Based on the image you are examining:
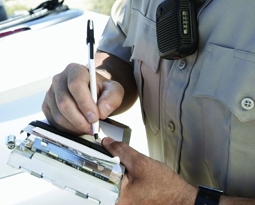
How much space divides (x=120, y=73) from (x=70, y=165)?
0.55 meters

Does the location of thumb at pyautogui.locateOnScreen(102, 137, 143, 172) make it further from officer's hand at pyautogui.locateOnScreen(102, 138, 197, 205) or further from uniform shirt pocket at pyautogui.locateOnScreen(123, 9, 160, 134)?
uniform shirt pocket at pyautogui.locateOnScreen(123, 9, 160, 134)

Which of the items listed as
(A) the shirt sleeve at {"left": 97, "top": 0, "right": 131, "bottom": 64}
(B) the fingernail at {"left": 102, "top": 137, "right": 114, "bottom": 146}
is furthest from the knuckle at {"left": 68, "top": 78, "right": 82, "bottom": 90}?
(A) the shirt sleeve at {"left": 97, "top": 0, "right": 131, "bottom": 64}

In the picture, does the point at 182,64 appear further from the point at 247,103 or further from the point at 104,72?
the point at 104,72

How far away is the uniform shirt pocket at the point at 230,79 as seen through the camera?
0.83m

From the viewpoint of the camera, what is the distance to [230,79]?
851mm

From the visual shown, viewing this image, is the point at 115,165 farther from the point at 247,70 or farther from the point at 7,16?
the point at 7,16

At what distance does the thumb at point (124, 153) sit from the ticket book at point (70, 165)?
0.04 m

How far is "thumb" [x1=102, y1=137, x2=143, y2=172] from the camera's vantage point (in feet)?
2.77

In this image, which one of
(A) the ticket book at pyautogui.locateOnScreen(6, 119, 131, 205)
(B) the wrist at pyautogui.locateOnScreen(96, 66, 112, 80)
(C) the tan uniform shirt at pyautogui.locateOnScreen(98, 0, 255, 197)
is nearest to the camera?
(A) the ticket book at pyautogui.locateOnScreen(6, 119, 131, 205)

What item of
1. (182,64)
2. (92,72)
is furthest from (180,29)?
(92,72)

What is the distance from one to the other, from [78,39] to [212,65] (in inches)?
40.1

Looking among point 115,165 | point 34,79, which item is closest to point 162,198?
point 115,165

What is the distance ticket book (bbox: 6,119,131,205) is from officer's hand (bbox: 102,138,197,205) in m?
0.05

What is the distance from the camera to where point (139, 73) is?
1192 mm
